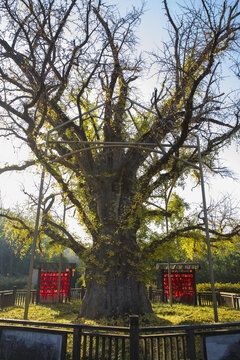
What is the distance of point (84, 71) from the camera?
11.0 meters

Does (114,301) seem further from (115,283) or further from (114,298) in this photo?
(115,283)

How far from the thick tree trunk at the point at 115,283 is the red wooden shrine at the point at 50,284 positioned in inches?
352

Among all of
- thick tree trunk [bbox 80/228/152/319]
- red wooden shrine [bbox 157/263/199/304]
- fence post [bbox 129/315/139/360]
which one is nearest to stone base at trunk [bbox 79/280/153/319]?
thick tree trunk [bbox 80/228/152/319]

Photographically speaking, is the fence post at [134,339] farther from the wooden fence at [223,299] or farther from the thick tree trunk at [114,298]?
the wooden fence at [223,299]

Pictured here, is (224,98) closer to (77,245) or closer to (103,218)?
(103,218)

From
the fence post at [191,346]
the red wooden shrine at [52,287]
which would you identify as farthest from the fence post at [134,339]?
the red wooden shrine at [52,287]

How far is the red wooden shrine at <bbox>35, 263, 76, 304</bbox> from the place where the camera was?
18853 millimetres

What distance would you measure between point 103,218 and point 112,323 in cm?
403

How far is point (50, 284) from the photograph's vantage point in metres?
19.5

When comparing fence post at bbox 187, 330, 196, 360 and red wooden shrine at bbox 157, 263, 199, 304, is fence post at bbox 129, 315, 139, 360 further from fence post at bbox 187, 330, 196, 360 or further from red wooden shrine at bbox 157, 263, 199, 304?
red wooden shrine at bbox 157, 263, 199, 304

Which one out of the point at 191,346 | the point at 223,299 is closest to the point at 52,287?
the point at 223,299

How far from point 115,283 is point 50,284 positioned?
10745 millimetres

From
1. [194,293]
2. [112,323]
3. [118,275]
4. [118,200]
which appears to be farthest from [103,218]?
[194,293]

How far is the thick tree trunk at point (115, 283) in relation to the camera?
33.3 ft
